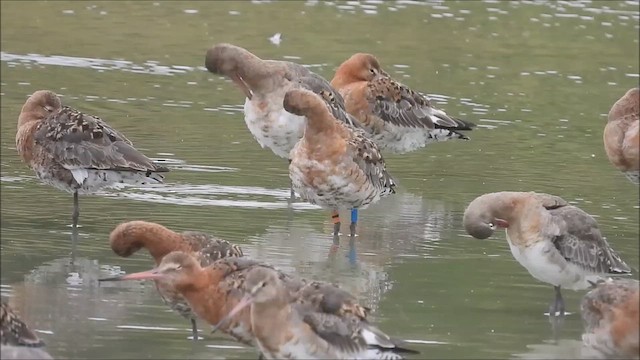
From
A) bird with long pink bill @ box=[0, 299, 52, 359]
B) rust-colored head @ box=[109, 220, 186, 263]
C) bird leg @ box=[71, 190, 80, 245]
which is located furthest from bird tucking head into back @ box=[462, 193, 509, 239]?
bird with long pink bill @ box=[0, 299, 52, 359]

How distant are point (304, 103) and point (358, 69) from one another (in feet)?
15.7

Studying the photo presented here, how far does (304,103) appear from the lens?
41.2 ft

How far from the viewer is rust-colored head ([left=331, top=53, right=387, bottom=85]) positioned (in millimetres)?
17234

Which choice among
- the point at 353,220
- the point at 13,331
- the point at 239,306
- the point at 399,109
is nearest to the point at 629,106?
the point at 353,220

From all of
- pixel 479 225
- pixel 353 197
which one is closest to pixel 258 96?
pixel 353 197

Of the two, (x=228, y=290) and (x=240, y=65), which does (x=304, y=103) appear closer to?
(x=240, y=65)

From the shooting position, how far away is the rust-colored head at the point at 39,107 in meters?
13.7

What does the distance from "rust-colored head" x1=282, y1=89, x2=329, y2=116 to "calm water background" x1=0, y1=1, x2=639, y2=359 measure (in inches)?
43.9

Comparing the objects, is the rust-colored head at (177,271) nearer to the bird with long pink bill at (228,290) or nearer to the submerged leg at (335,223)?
the bird with long pink bill at (228,290)

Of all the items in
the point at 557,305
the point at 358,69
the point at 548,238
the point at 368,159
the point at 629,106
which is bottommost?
the point at 557,305

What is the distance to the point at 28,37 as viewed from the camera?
75.5ft

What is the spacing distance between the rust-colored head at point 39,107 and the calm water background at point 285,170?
774 millimetres

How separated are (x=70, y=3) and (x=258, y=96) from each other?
12.0 metres

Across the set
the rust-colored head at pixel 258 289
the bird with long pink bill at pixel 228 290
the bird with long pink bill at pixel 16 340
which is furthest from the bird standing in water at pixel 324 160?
the bird with long pink bill at pixel 16 340
